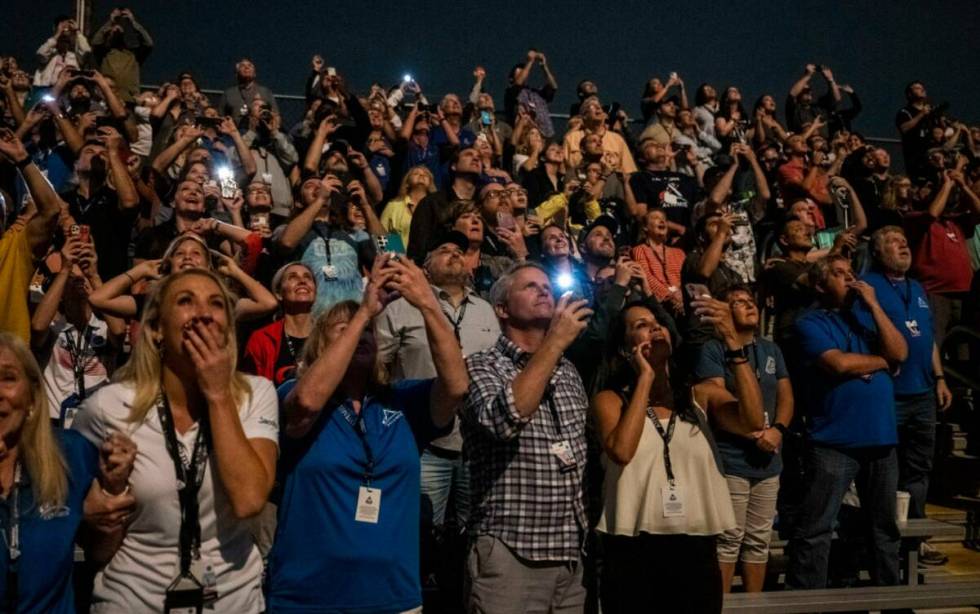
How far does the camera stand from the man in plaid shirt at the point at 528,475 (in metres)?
3.42

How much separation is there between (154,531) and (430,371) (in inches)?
82.9

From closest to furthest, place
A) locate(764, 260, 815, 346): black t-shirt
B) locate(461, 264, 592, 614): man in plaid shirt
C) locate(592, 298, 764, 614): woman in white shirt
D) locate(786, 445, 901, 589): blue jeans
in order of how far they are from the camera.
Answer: locate(461, 264, 592, 614): man in plaid shirt, locate(592, 298, 764, 614): woman in white shirt, locate(786, 445, 901, 589): blue jeans, locate(764, 260, 815, 346): black t-shirt

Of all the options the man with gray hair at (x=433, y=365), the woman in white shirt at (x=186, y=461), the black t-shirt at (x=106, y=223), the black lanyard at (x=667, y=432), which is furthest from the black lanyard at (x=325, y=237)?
the woman in white shirt at (x=186, y=461)

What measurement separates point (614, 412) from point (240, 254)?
110 inches

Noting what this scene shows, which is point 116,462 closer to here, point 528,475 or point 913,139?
point 528,475

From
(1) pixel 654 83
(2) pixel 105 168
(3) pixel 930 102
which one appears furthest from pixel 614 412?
(3) pixel 930 102

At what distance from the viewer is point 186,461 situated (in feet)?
8.80

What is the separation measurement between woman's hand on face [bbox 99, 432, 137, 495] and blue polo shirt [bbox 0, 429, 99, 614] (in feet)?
0.21

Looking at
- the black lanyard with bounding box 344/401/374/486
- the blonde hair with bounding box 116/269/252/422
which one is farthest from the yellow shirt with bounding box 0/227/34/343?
the black lanyard with bounding box 344/401/374/486

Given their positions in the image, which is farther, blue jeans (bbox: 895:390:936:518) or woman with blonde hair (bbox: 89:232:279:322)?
blue jeans (bbox: 895:390:936:518)

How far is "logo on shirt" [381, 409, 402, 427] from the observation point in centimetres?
322

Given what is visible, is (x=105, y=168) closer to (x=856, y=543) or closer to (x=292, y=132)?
(x=292, y=132)

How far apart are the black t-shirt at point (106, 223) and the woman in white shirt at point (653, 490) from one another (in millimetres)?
3397

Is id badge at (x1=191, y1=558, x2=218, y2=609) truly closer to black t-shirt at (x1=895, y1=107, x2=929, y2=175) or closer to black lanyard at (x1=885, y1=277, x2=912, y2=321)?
black lanyard at (x1=885, y1=277, x2=912, y2=321)
